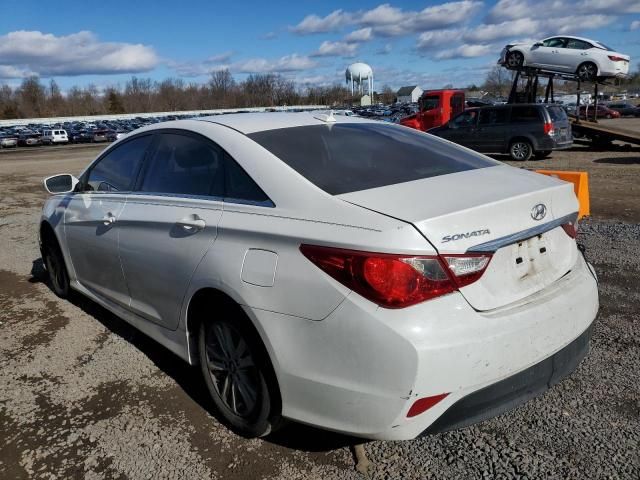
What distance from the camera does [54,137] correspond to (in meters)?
47.3

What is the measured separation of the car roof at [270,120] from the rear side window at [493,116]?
554 inches

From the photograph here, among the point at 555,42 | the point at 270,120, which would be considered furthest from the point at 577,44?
the point at 270,120

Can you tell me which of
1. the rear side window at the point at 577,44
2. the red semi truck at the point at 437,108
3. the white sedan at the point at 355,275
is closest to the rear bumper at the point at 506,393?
the white sedan at the point at 355,275

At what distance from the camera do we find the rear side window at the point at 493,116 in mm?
16250

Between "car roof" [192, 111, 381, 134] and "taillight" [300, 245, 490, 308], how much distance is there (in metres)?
1.26

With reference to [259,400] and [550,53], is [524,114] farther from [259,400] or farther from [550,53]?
[259,400]

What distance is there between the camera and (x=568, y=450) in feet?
8.18

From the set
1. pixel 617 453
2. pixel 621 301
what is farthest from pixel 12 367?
pixel 621 301

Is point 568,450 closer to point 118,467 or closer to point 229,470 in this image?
point 229,470

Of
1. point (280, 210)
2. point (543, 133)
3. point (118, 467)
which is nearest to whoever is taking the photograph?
point (280, 210)

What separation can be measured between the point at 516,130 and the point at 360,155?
47.9ft

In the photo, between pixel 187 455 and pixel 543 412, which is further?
pixel 543 412

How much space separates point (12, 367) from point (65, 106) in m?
122

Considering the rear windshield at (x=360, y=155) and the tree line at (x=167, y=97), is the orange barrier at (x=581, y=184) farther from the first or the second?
the tree line at (x=167, y=97)
